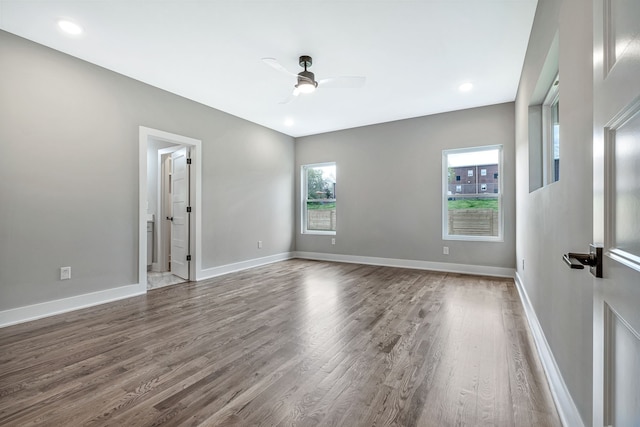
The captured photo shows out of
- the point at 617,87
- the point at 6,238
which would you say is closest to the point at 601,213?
the point at 617,87

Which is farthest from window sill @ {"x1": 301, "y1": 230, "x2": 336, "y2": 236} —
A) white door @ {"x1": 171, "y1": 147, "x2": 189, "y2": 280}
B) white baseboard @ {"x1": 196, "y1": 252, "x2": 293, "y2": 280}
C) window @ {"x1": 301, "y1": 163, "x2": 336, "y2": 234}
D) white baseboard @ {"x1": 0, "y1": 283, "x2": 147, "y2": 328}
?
white baseboard @ {"x1": 0, "y1": 283, "x2": 147, "y2": 328}

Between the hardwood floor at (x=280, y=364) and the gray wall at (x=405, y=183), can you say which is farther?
the gray wall at (x=405, y=183)

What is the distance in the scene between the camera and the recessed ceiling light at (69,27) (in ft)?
8.61

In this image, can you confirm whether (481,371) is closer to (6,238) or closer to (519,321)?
(519,321)

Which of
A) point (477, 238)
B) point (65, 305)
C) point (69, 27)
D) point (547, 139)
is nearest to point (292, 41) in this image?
point (69, 27)

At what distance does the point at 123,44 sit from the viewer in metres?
2.96

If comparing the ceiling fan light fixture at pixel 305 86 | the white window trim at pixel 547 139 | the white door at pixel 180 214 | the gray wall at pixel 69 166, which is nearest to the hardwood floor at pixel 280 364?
the gray wall at pixel 69 166

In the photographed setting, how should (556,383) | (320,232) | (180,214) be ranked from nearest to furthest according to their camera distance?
1. (556,383)
2. (180,214)
3. (320,232)

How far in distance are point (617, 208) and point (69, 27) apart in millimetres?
3998

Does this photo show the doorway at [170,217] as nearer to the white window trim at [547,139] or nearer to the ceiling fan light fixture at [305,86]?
the ceiling fan light fixture at [305,86]

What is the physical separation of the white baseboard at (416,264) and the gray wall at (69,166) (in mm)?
2547

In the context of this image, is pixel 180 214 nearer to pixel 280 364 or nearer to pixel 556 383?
pixel 280 364

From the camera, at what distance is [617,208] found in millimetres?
706

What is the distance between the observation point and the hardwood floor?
1536 mm
